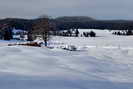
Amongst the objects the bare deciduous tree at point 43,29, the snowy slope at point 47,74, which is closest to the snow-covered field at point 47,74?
the snowy slope at point 47,74

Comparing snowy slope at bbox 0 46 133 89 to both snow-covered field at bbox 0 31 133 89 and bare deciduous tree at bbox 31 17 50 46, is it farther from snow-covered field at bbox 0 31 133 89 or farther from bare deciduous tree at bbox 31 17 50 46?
bare deciduous tree at bbox 31 17 50 46

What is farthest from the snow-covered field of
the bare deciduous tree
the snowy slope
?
the bare deciduous tree

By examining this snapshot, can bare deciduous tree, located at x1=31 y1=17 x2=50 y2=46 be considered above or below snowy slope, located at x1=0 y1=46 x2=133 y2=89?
above

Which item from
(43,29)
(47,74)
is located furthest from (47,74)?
(43,29)

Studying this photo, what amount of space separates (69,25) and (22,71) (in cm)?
15519

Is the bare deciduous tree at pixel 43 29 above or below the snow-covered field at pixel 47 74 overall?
above

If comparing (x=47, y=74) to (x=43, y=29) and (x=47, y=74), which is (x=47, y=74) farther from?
(x=43, y=29)

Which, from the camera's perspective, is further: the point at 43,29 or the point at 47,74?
the point at 43,29

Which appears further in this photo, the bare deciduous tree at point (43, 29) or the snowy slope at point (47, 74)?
the bare deciduous tree at point (43, 29)

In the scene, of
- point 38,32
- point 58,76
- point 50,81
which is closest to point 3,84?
point 50,81

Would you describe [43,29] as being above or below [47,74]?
above

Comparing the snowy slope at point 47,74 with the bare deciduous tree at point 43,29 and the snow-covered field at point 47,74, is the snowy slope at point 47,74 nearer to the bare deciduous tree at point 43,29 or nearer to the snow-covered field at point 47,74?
the snow-covered field at point 47,74

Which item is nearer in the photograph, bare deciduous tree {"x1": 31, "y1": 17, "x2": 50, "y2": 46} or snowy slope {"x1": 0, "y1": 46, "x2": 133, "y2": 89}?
snowy slope {"x1": 0, "y1": 46, "x2": 133, "y2": 89}

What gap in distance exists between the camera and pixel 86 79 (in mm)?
8727
